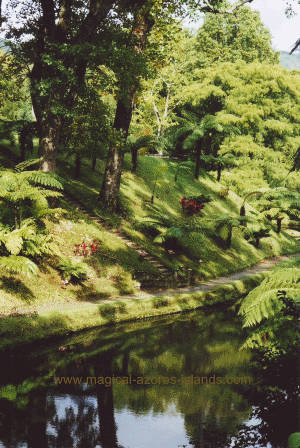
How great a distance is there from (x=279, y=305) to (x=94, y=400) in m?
3.75

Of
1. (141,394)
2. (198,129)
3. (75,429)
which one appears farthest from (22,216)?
(198,129)

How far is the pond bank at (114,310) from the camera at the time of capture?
10.4m

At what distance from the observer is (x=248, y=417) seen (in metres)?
7.64

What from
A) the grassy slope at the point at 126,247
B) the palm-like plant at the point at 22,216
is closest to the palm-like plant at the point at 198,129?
the grassy slope at the point at 126,247

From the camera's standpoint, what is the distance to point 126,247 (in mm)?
16703

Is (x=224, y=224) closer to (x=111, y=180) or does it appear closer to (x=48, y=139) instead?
(x=111, y=180)

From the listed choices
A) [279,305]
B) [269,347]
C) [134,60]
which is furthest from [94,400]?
[134,60]

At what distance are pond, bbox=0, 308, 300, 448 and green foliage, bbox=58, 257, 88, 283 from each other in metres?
2.08

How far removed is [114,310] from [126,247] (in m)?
4.31

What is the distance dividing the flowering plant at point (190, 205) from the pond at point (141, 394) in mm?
11327

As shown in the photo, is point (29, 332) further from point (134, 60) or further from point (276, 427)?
point (134, 60)

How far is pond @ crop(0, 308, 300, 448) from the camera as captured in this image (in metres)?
6.74

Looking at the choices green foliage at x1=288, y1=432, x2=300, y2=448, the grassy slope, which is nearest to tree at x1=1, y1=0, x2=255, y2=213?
the grassy slope

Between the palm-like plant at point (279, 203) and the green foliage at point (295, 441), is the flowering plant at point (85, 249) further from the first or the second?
the palm-like plant at point (279, 203)
